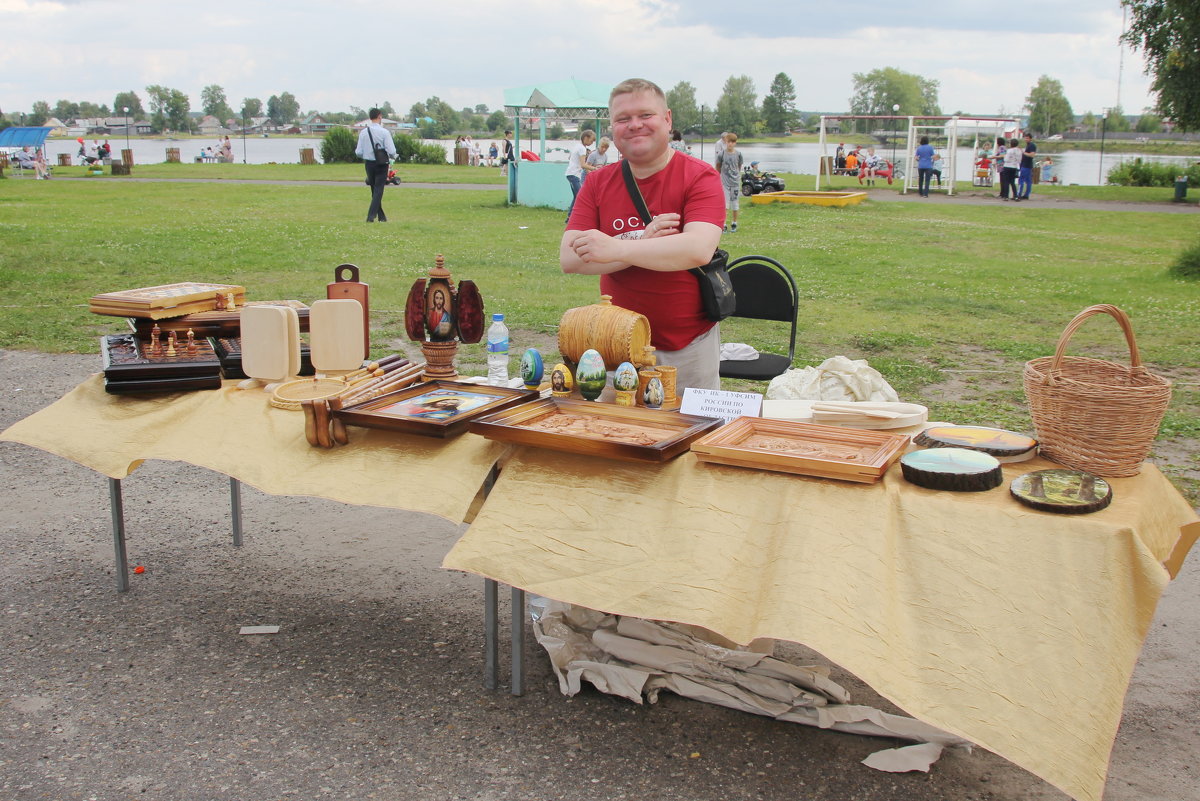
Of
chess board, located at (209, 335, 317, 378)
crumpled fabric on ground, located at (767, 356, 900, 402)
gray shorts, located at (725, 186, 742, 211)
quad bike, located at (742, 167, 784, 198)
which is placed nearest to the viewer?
chess board, located at (209, 335, 317, 378)

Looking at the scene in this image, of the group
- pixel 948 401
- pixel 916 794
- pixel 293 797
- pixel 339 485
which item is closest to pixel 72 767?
pixel 293 797

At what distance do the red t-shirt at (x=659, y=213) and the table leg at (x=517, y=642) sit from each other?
1013mm

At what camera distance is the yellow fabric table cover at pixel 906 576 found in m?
1.99

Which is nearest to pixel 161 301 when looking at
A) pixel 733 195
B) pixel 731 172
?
pixel 733 195

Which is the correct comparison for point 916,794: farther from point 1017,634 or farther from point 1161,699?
point 1161,699

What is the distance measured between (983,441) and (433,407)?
1541 mm

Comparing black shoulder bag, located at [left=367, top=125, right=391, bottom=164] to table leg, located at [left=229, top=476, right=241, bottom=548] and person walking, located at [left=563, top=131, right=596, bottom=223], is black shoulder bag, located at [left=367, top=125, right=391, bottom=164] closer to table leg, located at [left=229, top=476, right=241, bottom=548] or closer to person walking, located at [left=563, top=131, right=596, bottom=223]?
person walking, located at [left=563, top=131, right=596, bottom=223]

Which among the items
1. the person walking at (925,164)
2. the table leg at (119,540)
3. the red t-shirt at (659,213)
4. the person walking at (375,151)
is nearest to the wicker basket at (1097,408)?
the red t-shirt at (659,213)

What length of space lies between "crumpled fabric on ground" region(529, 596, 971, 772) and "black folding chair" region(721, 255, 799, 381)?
78.1 inches

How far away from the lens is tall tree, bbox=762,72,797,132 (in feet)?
306

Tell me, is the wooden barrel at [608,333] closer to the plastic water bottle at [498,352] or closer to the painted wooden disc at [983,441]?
the plastic water bottle at [498,352]

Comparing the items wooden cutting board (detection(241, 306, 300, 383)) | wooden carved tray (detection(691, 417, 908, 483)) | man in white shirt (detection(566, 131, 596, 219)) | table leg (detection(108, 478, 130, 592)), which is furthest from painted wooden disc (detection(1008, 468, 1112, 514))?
man in white shirt (detection(566, 131, 596, 219))

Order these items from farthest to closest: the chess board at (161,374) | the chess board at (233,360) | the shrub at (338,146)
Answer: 1. the shrub at (338,146)
2. the chess board at (233,360)
3. the chess board at (161,374)

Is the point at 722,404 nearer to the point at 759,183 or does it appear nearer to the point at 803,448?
the point at 803,448
